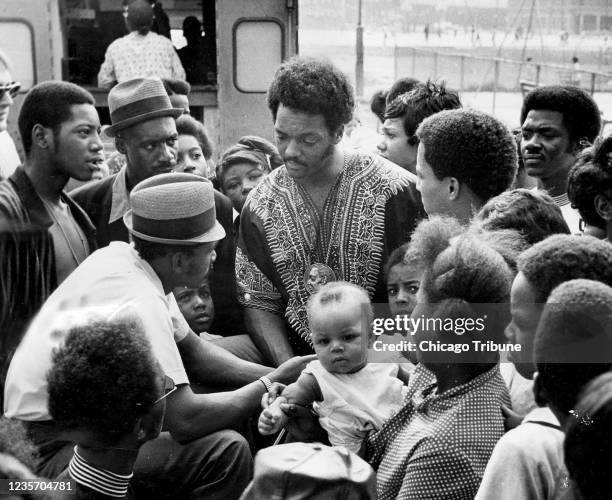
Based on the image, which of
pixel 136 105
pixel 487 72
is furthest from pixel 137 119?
pixel 487 72

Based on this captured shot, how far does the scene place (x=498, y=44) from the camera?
27.8 feet

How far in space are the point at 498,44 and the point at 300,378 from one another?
637 centimetres

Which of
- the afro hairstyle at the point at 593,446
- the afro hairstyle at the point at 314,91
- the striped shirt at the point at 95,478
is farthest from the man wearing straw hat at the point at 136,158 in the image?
the afro hairstyle at the point at 593,446

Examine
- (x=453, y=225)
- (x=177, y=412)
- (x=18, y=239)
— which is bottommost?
(x=177, y=412)

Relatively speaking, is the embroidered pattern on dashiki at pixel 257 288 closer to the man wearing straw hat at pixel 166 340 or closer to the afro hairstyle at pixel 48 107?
the man wearing straw hat at pixel 166 340

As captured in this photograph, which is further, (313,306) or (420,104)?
(420,104)

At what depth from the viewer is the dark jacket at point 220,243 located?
3.77m

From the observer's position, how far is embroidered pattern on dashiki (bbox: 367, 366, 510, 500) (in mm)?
1979

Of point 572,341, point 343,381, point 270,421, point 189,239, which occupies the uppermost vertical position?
point 572,341

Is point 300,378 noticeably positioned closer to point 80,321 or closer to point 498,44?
point 80,321

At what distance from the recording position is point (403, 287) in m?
3.13

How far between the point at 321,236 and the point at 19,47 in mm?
3821

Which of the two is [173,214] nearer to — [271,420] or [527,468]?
[271,420]

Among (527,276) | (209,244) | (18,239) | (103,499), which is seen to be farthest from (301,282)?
(527,276)
